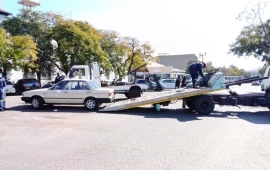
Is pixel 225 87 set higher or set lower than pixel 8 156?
higher

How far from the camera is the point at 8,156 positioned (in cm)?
560

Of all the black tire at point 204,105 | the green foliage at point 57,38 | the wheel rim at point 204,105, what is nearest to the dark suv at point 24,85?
the green foliage at point 57,38

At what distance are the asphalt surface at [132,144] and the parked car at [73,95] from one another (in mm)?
2821

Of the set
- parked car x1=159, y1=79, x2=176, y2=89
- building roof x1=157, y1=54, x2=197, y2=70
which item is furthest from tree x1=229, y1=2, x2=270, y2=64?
building roof x1=157, y1=54, x2=197, y2=70

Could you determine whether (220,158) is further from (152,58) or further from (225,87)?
(152,58)

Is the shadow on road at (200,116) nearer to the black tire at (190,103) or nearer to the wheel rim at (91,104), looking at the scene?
the black tire at (190,103)

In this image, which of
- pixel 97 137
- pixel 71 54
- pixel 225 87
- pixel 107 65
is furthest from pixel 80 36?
pixel 97 137

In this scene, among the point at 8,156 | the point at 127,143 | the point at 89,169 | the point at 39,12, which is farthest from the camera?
the point at 39,12

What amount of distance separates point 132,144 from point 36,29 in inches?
1116

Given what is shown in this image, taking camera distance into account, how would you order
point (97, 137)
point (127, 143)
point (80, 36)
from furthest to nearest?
point (80, 36)
point (97, 137)
point (127, 143)

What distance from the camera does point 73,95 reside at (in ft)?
43.0

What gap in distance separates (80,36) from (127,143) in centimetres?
2474

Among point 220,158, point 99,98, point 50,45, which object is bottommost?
point 220,158

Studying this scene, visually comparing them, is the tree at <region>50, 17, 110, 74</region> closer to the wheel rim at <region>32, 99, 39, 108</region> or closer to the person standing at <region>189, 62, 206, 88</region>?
the wheel rim at <region>32, 99, 39, 108</region>
